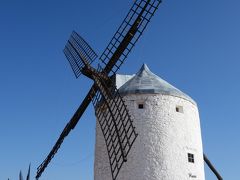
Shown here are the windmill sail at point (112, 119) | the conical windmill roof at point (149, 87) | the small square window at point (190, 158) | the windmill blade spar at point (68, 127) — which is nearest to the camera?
the windmill sail at point (112, 119)

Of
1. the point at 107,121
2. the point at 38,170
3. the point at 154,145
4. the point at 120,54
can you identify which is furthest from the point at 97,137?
the point at 38,170

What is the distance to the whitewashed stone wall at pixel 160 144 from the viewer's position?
1246 cm

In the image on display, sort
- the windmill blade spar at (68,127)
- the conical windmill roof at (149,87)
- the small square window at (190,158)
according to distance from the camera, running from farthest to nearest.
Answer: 1. the windmill blade spar at (68,127)
2. the conical windmill roof at (149,87)
3. the small square window at (190,158)

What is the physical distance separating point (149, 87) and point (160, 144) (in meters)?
2.20

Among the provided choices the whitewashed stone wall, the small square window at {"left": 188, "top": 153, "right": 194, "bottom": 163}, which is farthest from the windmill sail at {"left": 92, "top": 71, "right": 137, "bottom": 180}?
the small square window at {"left": 188, "top": 153, "right": 194, "bottom": 163}

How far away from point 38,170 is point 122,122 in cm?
716

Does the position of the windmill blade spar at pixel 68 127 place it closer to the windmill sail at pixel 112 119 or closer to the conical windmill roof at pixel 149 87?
the windmill sail at pixel 112 119

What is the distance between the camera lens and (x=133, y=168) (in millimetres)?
12484

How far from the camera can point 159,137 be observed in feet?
42.0

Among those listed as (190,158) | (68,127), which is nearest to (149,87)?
(190,158)

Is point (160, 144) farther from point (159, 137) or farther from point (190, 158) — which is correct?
point (190, 158)

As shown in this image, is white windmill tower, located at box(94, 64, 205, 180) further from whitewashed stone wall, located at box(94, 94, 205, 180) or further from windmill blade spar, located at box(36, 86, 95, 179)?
windmill blade spar, located at box(36, 86, 95, 179)

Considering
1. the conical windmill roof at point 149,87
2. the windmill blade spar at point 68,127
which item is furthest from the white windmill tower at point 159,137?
the windmill blade spar at point 68,127

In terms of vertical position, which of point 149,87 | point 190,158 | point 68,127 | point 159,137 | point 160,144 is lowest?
point 190,158
